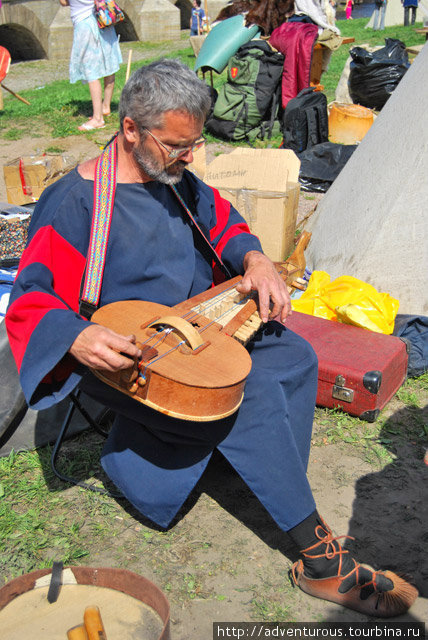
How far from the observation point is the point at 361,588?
2146 mm

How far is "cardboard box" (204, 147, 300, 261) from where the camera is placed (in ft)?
Answer: 15.1

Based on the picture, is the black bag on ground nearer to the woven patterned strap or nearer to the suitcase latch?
the suitcase latch

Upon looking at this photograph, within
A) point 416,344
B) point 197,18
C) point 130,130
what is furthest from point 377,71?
point 197,18

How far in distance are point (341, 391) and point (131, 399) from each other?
135cm

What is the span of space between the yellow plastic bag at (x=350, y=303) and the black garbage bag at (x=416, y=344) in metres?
0.09

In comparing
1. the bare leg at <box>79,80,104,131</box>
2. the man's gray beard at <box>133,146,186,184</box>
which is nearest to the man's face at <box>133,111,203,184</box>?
the man's gray beard at <box>133,146,186,184</box>

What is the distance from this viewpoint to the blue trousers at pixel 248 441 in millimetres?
2201

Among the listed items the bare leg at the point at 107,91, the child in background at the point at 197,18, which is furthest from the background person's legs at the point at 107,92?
the child in background at the point at 197,18

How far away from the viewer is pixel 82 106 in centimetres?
1006

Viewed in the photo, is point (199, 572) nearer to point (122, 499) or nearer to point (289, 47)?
point (122, 499)

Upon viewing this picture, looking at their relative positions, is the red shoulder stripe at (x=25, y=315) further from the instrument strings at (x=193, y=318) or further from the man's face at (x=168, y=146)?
the man's face at (x=168, y=146)

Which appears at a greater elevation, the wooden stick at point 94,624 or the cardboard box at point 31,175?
the wooden stick at point 94,624

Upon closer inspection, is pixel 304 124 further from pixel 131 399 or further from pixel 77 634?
pixel 77 634

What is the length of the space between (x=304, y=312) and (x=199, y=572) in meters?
1.87
